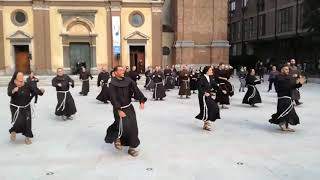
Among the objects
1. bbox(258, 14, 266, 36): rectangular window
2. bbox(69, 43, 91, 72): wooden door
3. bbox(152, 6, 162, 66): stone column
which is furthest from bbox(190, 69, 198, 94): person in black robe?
bbox(258, 14, 266, 36): rectangular window

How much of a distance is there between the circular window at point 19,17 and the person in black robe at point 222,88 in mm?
26253

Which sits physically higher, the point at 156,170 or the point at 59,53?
the point at 59,53

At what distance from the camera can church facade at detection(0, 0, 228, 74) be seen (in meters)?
37.5

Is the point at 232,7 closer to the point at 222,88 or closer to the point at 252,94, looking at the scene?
the point at 252,94

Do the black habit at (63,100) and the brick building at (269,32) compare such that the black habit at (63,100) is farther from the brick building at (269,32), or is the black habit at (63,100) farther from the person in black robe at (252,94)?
the brick building at (269,32)

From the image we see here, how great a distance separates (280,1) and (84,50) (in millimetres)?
23741

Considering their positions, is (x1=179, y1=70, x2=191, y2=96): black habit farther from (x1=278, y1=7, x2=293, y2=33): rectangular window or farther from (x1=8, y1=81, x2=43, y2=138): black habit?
(x1=278, y1=7, x2=293, y2=33): rectangular window

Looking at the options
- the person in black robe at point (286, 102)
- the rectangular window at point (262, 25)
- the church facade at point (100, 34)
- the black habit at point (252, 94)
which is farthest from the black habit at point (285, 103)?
the rectangular window at point (262, 25)

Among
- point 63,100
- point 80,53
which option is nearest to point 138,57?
point 80,53

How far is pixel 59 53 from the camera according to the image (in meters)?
38.6

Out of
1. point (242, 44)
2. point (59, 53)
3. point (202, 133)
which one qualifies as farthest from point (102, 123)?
point (242, 44)

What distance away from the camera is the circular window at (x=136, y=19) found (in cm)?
3922

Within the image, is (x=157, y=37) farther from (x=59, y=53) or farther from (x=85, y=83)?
(x=85, y=83)

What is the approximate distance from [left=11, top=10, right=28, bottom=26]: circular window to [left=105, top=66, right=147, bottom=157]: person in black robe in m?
31.8
